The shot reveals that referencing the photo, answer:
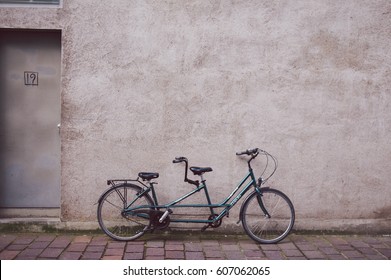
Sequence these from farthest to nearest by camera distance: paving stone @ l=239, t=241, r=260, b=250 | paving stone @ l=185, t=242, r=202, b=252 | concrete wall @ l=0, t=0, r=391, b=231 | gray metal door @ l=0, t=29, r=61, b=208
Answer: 1. gray metal door @ l=0, t=29, r=61, b=208
2. concrete wall @ l=0, t=0, r=391, b=231
3. paving stone @ l=239, t=241, r=260, b=250
4. paving stone @ l=185, t=242, r=202, b=252

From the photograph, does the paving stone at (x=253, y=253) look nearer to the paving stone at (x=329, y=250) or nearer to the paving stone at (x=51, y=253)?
the paving stone at (x=329, y=250)

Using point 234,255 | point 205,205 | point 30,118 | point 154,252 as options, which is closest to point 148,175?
point 205,205

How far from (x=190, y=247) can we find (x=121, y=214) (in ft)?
3.36

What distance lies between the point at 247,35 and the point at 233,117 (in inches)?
44.7

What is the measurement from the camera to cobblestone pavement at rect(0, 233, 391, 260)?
4.99 metres

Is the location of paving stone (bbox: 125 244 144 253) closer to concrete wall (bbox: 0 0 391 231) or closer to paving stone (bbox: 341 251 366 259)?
concrete wall (bbox: 0 0 391 231)

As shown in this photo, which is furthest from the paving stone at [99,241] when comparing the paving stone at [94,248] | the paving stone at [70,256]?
the paving stone at [70,256]

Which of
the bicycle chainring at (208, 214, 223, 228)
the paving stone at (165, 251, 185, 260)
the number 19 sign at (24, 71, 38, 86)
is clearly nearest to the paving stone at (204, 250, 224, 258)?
the paving stone at (165, 251, 185, 260)

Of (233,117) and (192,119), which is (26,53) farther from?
(233,117)

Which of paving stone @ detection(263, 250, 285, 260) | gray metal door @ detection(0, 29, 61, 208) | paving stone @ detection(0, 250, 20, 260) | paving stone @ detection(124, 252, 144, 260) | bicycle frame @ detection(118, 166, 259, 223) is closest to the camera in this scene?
paving stone @ detection(0, 250, 20, 260)

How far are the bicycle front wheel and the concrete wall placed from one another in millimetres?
232

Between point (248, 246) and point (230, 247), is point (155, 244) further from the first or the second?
point (248, 246)

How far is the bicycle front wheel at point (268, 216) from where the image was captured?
550cm

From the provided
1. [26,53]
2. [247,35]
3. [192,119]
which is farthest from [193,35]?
[26,53]
